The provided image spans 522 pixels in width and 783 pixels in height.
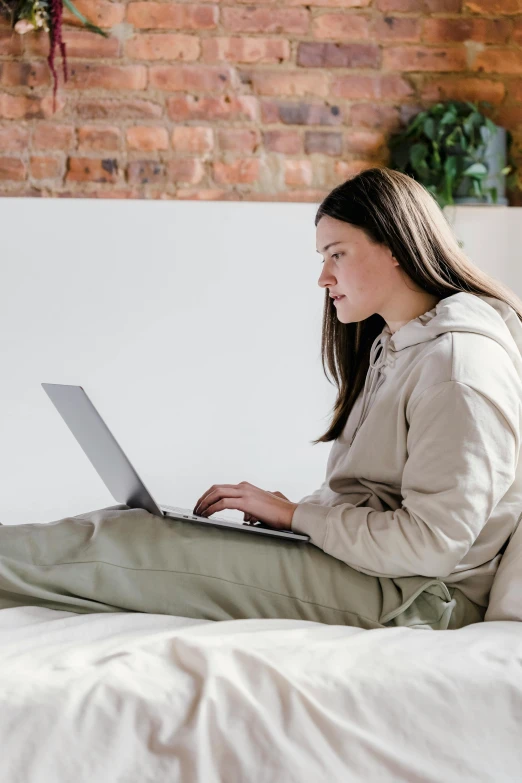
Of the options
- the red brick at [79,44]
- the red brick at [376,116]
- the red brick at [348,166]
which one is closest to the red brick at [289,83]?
the red brick at [376,116]

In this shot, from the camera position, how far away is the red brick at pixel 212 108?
255cm

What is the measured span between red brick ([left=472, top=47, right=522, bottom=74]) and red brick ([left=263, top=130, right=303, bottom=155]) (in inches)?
24.9

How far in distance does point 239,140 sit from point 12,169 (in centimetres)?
69

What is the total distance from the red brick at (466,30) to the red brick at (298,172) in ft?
1.86

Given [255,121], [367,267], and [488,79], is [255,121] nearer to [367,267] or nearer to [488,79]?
[488,79]

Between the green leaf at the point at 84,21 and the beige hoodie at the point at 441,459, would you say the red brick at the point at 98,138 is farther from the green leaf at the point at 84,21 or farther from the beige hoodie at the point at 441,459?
the beige hoodie at the point at 441,459

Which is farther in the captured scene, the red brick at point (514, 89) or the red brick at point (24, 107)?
the red brick at point (514, 89)

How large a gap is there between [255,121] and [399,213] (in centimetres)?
129

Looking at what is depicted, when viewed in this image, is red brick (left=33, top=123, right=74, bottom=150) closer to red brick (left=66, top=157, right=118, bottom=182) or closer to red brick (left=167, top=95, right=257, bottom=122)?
red brick (left=66, top=157, right=118, bottom=182)

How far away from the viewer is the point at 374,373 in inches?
61.4

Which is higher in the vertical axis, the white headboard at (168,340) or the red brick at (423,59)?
the red brick at (423,59)

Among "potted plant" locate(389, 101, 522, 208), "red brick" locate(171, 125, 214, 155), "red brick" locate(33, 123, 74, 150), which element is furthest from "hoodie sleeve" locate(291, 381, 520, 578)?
"red brick" locate(33, 123, 74, 150)

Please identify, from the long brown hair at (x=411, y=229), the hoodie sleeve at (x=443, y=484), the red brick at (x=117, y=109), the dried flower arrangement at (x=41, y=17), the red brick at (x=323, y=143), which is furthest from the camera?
the red brick at (x=323, y=143)

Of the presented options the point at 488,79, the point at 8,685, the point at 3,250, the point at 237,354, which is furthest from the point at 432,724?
the point at 488,79
